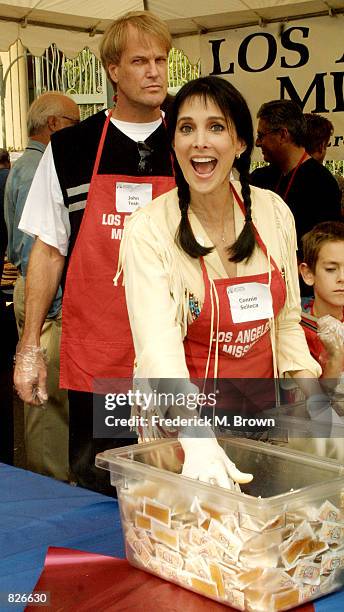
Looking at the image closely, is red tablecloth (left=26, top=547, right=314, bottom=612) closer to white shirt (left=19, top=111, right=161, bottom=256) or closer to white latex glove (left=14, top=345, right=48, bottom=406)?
white latex glove (left=14, top=345, right=48, bottom=406)

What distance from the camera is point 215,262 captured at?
4.83 ft

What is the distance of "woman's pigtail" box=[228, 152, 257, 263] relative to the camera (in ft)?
4.87

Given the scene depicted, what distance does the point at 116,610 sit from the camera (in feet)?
3.55

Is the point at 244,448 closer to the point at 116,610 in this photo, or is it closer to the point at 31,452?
the point at 116,610

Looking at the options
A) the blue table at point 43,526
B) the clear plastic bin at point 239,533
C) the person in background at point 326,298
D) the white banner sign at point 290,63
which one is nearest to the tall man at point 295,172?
the person in background at point 326,298

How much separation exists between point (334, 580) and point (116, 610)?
0.97 ft

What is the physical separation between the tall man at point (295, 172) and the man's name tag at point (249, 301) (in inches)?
67.7

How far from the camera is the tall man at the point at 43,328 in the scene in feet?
10.7

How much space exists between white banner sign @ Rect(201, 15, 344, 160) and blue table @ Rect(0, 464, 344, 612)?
3.09 metres

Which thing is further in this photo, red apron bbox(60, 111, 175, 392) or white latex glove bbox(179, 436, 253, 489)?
red apron bbox(60, 111, 175, 392)

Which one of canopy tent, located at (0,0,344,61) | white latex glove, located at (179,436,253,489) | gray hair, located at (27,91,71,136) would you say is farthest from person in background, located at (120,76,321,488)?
canopy tent, located at (0,0,344,61)

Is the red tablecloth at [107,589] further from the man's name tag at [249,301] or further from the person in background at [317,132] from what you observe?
the person in background at [317,132]

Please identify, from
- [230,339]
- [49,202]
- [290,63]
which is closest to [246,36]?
[290,63]

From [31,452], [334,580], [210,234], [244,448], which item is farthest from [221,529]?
[31,452]
